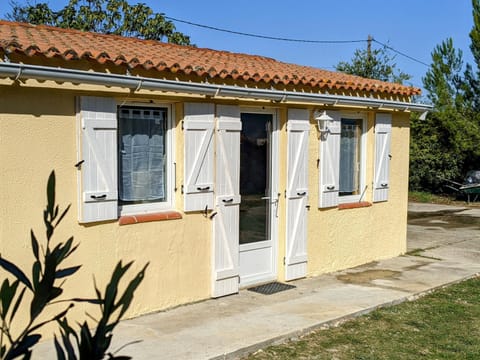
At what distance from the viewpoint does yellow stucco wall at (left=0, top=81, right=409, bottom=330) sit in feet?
17.1

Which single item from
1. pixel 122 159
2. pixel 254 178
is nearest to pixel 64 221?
pixel 122 159

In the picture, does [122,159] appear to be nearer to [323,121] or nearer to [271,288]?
[271,288]

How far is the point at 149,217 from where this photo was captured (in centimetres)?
632

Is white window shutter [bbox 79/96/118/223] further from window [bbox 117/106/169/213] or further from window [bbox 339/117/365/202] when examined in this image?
window [bbox 339/117/365/202]

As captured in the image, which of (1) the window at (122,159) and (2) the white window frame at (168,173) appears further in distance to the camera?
(2) the white window frame at (168,173)

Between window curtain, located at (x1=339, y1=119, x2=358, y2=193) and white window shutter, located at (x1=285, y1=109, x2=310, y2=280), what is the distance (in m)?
1.19

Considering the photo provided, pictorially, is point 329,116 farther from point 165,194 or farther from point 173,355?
point 173,355

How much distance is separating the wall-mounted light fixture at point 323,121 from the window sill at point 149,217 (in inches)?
107

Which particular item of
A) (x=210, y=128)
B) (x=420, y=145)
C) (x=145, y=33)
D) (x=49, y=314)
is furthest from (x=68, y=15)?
(x=49, y=314)

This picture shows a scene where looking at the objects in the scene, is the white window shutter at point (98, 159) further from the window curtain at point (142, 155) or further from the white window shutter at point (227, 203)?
the white window shutter at point (227, 203)

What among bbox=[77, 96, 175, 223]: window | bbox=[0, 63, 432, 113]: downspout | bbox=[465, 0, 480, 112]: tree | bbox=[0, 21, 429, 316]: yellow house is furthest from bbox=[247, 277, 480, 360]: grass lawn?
bbox=[465, 0, 480, 112]: tree

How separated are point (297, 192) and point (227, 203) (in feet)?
4.32

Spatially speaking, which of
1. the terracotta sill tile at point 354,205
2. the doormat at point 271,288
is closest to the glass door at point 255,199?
the doormat at point 271,288

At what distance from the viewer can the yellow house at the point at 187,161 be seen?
5.34m
